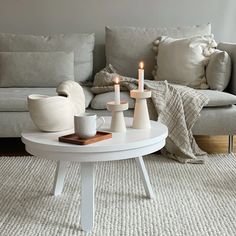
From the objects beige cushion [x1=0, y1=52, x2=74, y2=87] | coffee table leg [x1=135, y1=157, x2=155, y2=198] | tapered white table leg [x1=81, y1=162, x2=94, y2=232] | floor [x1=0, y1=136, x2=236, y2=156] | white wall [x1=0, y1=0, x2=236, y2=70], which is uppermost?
white wall [x1=0, y1=0, x2=236, y2=70]

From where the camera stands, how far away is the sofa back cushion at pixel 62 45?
3402 mm

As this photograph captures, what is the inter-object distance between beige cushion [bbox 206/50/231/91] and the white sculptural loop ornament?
1.37 meters

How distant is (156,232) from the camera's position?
5.93ft

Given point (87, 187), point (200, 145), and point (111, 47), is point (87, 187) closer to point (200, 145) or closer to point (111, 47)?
point (200, 145)

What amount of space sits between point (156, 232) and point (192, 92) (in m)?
1.29

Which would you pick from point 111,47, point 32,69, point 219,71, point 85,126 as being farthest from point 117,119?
point 111,47

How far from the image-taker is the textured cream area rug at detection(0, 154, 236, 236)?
185 centimetres

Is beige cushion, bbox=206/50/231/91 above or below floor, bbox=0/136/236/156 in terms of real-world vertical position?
above

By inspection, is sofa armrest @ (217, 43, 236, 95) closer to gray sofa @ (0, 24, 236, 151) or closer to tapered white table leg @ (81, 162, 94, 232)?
gray sofa @ (0, 24, 236, 151)

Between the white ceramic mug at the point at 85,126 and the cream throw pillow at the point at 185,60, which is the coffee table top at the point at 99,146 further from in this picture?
the cream throw pillow at the point at 185,60

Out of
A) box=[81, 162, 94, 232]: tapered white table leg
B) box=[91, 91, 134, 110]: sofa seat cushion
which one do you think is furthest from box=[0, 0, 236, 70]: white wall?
box=[81, 162, 94, 232]: tapered white table leg

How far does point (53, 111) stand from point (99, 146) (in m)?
0.30

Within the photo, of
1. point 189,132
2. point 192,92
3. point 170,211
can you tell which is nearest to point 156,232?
point 170,211

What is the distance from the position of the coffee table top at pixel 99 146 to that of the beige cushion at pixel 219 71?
1244 mm
